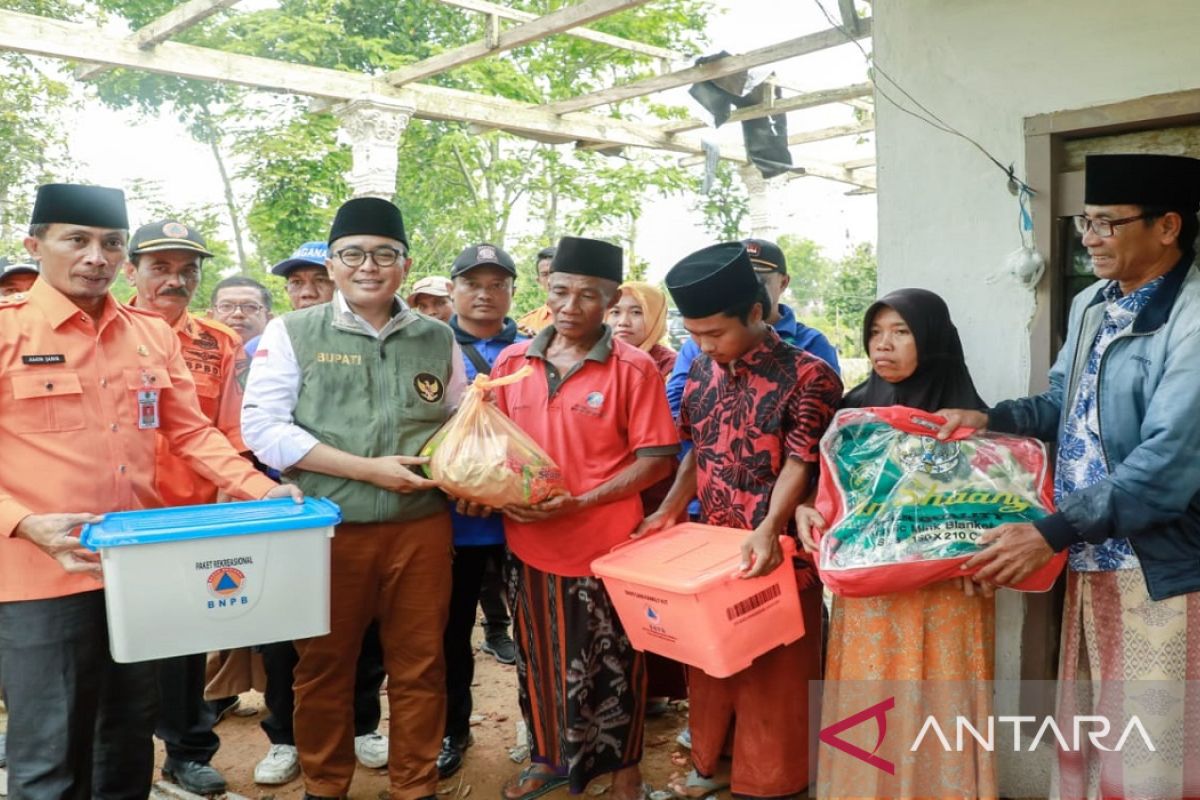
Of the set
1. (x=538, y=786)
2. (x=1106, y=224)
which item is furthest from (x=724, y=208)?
(x=1106, y=224)

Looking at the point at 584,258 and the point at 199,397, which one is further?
the point at 199,397

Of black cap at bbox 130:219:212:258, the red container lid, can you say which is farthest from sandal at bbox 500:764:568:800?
black cap at bbox 130:219:212:258

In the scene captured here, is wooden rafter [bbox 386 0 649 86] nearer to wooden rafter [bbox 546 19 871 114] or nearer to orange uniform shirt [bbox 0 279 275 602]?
wooden rafter [bbox 546 19 871 114]

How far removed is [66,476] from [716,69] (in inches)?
230

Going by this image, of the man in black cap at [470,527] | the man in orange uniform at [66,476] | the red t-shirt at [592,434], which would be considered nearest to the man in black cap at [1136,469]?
the red t-shirt at [592,434]

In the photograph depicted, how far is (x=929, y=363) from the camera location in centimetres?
289

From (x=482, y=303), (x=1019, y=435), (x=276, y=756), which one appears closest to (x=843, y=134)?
(x=482, y=303)

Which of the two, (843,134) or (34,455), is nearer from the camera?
(34,455)

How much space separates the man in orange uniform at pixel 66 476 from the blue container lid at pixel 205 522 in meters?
0.09

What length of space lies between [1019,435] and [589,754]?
6.31 feet

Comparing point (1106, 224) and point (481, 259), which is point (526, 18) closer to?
point (481, 259)

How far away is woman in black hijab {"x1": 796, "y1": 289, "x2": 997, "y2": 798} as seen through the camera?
2.85m

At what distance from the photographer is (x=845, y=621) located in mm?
2947

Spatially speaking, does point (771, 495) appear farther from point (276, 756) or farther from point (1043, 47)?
point (276, 756)
